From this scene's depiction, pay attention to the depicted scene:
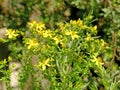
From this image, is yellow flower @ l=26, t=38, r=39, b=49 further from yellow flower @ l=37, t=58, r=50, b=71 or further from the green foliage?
yellow flower @ l=37, t=58, r=50, b=71

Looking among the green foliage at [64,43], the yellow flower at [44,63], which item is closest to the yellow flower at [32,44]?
the green foliage at [64,43]

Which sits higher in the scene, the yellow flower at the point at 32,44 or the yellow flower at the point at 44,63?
the yellow flower at the point at 32,44

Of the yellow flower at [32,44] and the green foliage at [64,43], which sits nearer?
the yellow flower at [32,44]

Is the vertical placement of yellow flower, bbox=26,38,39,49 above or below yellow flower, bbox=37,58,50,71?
above

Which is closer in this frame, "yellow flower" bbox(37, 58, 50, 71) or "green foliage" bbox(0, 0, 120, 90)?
"yellow flower" bbox(37, 58, 50, 71)

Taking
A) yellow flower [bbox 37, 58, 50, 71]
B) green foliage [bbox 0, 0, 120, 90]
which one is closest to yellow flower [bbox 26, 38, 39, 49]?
green foliage [bbox 0, 0, 120, 90]

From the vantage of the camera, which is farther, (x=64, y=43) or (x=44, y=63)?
(x=64, y=43)

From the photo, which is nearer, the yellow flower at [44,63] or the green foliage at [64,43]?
the yellow flower at [44,63]

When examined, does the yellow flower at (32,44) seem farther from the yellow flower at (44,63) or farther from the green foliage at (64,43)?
the yellow flower at (44,63)

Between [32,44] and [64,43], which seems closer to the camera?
[32,44]

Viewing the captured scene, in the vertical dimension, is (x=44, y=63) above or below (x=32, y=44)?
below

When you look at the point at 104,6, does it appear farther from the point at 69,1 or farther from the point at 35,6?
the point at 35,6

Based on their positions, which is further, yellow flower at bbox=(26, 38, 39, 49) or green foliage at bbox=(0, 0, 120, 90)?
green foliage at bbox=(0, 0, 120, 90)
